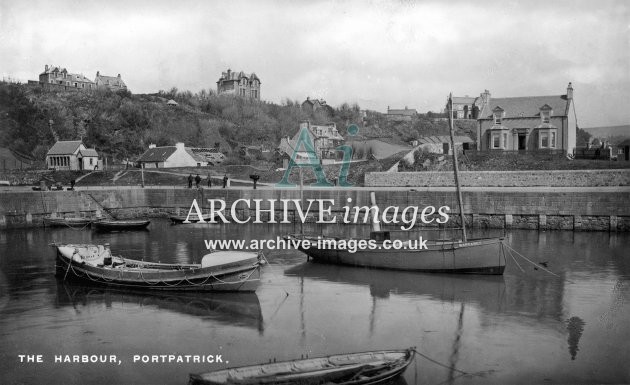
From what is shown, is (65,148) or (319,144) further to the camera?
(319,144)

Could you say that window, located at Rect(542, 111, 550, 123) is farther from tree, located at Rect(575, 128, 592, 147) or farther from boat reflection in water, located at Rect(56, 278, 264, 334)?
tree, located at Rect(575, 128, 592, 147)

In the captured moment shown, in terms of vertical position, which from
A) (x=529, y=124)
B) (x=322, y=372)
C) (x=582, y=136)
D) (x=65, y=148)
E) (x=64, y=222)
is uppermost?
(x=582, y=136)

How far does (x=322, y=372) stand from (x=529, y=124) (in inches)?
1813

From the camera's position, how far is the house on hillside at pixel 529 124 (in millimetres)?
51375

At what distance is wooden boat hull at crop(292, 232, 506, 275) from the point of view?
23797 millimetres

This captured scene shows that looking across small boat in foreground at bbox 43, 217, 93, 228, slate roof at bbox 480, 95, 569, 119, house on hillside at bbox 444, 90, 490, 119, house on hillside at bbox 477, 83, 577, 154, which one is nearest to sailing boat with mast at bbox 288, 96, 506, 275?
small boat in foreground at bbox 43, 217, 93, 228

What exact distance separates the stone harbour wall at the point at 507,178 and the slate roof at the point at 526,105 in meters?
11.2

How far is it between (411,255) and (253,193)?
71.4 ft

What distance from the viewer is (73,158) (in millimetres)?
60719

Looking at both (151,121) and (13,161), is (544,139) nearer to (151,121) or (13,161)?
(13,161)

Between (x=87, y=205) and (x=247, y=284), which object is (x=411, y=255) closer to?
(x=247, y=284)

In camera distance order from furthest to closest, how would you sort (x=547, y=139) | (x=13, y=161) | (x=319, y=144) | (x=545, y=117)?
Result: 1. (x=319, y=144)
2. (x=13, y=161)
3. (x=545, y=117)
4. (x=547, y=139)

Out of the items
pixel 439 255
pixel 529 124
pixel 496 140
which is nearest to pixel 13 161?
pixel 496 140

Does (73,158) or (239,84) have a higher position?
(239,84)
